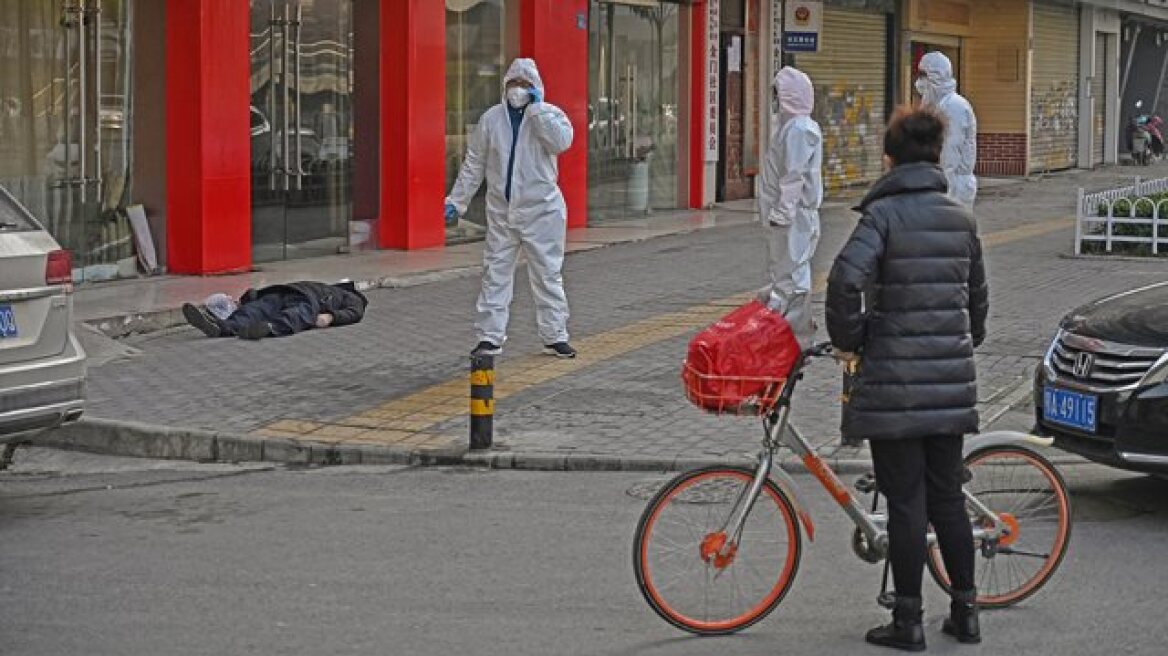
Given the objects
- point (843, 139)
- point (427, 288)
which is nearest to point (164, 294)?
point (427, 288)

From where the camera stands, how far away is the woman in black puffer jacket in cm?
605

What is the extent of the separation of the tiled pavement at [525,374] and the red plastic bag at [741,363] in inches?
119

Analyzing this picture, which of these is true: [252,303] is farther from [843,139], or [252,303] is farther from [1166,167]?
[1166,167]

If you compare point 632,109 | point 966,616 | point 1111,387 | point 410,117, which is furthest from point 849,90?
point 966,616

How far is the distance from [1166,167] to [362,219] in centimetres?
2842

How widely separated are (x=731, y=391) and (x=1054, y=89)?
35155 millimetres

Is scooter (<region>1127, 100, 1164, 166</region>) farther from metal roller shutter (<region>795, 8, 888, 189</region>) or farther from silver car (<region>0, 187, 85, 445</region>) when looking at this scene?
silver car (<region>0, 187, 85, 445</region>)

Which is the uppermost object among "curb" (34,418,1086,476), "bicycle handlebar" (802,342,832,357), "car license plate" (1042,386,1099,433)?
"bicycle handlebar" (802,342,832,357)

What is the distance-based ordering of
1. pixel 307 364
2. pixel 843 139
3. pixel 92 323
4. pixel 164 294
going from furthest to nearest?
pixel 843 139, pixel 164 294, pixel 92 323, pixel 307 364

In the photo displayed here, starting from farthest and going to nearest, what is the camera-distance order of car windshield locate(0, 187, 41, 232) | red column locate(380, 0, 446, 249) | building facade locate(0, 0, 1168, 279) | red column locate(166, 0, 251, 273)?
red column locate(380, 0, 446, 249) < red column locate(166, 0, 251, 273) < building facade locate(0, 0, 1168, 279) < car windshield locate(0, 187, 41, 232)

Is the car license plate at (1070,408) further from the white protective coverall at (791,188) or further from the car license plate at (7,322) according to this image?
the car license plate at (7,322)

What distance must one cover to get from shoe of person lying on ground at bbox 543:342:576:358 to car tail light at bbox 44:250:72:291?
4.38m

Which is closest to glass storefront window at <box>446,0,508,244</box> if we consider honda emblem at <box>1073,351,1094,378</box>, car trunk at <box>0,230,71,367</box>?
car trunk at <box>0,230,71,367</box>

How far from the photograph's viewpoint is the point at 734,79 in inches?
1054
